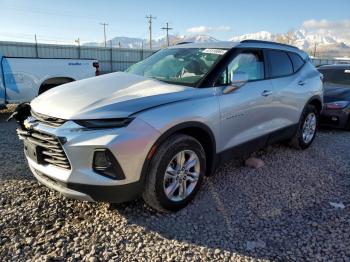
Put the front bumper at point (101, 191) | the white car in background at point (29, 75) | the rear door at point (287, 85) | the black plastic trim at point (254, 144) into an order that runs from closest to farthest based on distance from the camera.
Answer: the front bumper at point (101, 191), the black plastic trim at point (254, 144), the rear door at point (287, 85), the white car in background at point (29, 75)

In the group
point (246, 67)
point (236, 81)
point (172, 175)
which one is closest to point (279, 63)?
point (246, 67)

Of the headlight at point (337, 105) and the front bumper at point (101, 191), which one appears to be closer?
the front bumper at point (101, 191)

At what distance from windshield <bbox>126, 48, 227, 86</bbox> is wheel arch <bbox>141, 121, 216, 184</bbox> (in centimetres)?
51

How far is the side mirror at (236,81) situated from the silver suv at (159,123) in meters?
0.01

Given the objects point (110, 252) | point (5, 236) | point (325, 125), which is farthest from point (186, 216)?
point (325, 125)

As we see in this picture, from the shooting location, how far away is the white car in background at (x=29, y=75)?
7688mm

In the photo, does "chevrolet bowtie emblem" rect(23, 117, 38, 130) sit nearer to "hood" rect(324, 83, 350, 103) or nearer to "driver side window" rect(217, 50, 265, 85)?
"driver side window" rect(217, 50, 265, 85)

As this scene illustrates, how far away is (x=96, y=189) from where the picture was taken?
2.98 metres

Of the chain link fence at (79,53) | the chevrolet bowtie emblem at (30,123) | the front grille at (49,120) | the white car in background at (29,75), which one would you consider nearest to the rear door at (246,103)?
the front grille at (49,120)

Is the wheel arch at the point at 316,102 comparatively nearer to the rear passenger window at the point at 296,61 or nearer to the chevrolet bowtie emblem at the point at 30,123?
the rear passenger window at the point at 296,61

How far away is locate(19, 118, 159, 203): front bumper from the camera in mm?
2883

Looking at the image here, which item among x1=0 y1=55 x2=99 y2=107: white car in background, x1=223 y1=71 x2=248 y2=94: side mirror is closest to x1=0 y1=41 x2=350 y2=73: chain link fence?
x1=0 y1=55 x2=99 y2=107: white car in background

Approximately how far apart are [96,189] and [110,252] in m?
0.54

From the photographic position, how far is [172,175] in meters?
3.41
